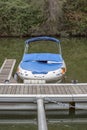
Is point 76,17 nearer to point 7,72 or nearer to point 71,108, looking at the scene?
point 7,72

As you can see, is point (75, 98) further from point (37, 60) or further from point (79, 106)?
point (37, 60)

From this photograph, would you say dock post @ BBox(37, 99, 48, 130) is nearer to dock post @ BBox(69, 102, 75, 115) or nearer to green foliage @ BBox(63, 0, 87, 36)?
dock post @ BBox(69, 102, 75, 115)

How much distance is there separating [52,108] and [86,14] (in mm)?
22767

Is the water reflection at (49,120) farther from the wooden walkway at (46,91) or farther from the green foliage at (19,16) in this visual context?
the green foliage at (19,16)

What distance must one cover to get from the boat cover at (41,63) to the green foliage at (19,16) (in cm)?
1649

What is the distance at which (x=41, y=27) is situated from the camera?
28.8 m

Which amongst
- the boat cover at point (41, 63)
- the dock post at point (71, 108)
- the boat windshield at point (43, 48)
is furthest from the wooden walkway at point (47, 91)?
the boat windshield at point (43, 48)

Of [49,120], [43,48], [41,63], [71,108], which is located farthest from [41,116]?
[43,48]

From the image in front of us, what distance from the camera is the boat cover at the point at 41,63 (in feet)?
36.6

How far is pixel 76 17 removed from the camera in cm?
2984

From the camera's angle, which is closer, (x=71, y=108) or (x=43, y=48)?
(x=71, y=108)

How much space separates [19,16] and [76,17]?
4894 millimetres

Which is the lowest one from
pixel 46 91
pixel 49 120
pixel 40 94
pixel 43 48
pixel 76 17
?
pixel 76 17

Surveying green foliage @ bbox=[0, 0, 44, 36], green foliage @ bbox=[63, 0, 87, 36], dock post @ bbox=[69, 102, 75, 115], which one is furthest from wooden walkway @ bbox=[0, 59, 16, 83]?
green foliage @ bbox=[63, 0, 87, 36]
